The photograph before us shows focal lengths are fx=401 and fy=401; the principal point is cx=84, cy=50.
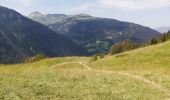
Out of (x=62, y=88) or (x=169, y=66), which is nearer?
(x=62, y=88)

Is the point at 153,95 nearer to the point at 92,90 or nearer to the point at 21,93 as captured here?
the point at 92,90

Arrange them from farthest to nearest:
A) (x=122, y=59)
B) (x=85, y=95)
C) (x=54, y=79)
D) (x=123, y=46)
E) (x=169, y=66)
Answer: (x=123, y=46) < (x=122, y=59) < (x=169, y=66) < (x=54, y=79) < (x=85, y=95)

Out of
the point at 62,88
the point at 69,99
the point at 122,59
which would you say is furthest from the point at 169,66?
the point at 69,99

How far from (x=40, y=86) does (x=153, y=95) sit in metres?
10.2

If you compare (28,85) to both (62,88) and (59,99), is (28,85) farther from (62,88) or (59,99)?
(59,99)

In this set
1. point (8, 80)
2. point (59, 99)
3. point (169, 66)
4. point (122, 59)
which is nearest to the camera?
point (59, 99)

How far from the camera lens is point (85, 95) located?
33.0 meters

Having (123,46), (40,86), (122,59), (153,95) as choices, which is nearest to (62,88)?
(40,86)

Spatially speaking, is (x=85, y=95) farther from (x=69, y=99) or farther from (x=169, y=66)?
(x=169, y=66)

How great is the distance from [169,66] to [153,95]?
36.3m

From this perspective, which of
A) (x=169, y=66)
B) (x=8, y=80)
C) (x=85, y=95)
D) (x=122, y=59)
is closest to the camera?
(x=85, y=95)

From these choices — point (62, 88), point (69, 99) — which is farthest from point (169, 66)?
point (69, 99)

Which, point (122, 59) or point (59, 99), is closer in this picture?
point (59, 99)

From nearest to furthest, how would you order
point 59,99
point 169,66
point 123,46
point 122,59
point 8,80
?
point 59,99 → point 8,80 → point 169,66 → point 122,59 → point 123,46
